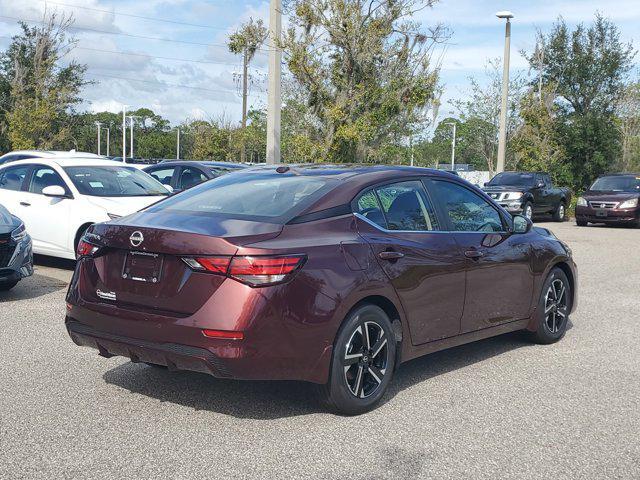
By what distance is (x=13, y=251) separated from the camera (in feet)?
29.5

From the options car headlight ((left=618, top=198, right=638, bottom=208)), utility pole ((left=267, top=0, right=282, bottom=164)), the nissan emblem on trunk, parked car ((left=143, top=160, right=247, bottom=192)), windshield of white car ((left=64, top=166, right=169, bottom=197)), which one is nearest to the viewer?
the nissan emblem on trunk

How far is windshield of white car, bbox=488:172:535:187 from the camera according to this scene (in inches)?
1012

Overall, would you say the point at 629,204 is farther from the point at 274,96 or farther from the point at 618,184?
the point at 274,96

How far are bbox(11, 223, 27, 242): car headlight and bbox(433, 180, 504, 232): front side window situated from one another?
205 inches

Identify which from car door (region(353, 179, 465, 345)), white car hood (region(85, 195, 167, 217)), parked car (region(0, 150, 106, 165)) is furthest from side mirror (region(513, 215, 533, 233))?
parked car (region(0, 150, 106, 165))

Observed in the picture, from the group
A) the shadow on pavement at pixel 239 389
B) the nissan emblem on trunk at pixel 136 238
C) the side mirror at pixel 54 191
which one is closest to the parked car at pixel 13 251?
the side mirror at pixel 54 191

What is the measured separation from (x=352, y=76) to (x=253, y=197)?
556 inches

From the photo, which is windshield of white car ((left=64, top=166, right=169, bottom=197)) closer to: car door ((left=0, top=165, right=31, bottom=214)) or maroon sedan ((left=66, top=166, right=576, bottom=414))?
car door ((left=0, top=165, right=31, bottom=214))

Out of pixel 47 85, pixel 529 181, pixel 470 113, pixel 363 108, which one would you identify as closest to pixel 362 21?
pixel 363 108

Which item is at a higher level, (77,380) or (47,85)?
(47,85)

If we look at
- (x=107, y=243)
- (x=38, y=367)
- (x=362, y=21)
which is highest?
(x=362, y=21)

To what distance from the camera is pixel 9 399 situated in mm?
5242

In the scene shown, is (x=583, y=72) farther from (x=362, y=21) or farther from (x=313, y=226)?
(x=313, y=226)

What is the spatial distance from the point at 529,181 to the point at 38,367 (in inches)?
855
